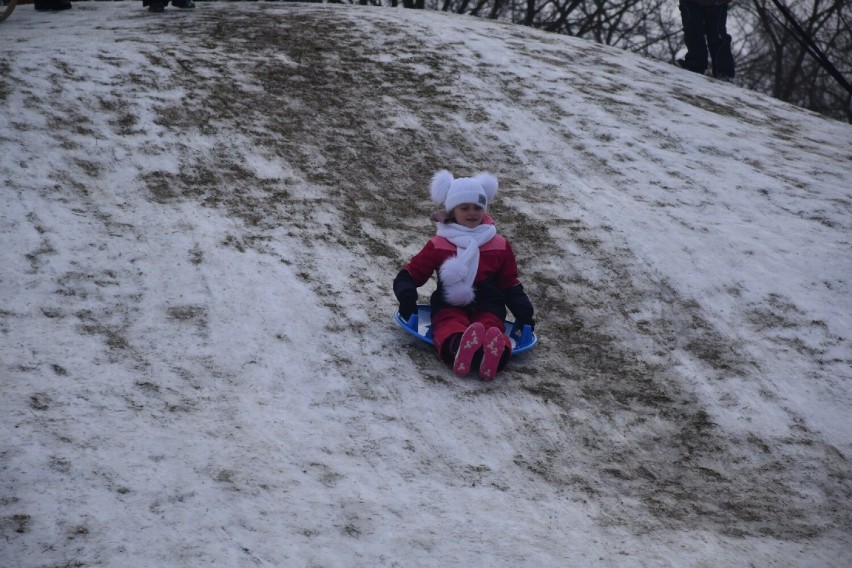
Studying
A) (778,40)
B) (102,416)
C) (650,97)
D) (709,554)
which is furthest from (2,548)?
(778,40)

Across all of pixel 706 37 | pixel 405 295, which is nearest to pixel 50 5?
pixel 405 295

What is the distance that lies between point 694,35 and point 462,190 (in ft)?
19.9

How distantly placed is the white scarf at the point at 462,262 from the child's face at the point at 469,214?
0.02 metres

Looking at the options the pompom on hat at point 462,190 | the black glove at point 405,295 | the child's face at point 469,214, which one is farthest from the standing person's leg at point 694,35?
the black glove at point 405,295

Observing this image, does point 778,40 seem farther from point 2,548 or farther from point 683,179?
point 2,548

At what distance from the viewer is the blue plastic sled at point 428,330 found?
4168mm

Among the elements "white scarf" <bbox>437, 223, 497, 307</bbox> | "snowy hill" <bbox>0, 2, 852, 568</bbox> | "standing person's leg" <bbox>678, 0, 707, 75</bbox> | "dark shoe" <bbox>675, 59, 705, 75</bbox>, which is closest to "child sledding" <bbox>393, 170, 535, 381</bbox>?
"white scarf" <bbox>437, 223, 497, 307</bbox>

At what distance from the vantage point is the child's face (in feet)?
13.9

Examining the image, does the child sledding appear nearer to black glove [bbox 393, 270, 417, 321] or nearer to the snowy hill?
black glove [bbox 393, 270, 417, 321]

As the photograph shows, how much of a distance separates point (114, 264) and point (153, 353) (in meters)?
0.90

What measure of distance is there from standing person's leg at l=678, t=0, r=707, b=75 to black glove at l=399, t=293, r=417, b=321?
641 cm

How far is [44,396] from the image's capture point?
326 cm

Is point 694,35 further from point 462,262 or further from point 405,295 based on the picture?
point 405,295

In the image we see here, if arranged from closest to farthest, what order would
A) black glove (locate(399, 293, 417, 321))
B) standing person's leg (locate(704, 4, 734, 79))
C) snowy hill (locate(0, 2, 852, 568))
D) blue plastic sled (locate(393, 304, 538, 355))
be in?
snowy hill (locate(0, 2, 852, 568)) < black glove (locate(399, 293, 417, 321)) < blue plastic sled (locate(393, 304, 538, 355)) < standing person's leg (locate(704, 4, 734, 79))
